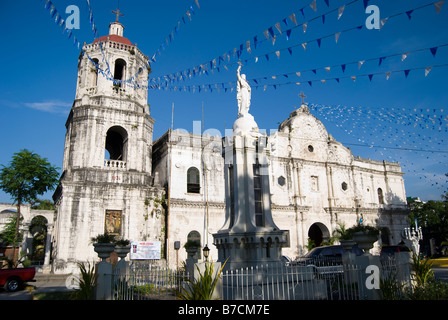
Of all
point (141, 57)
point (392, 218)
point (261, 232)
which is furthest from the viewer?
point (392, 218)

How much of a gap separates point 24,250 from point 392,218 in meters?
36.1

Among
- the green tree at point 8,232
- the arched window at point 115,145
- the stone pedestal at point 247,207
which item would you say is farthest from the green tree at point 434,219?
the green tree at point 8,232

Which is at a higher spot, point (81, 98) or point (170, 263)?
point (81, 98)

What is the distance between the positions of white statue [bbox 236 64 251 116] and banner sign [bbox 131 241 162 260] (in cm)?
1289

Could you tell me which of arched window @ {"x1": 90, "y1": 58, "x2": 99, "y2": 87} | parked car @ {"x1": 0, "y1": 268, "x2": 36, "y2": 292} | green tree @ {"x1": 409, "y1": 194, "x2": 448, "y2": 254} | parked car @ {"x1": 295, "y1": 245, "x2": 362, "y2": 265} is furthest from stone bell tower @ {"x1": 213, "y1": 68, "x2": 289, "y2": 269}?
green tree @ {"x1": 409, "y1": 194, "x2": 448, "y2": 254}

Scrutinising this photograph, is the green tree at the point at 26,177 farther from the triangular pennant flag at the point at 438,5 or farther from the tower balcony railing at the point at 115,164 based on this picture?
the triangular pennant flag at the point at 438,5

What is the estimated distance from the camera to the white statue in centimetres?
1316

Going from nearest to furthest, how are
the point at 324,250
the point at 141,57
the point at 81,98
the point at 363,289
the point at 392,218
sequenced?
1. the point at 363,289
2. the point at 324,250
3. the point at 81,98
4. the point at 141,57
5. the point at 392,218

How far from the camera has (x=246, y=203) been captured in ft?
38.2

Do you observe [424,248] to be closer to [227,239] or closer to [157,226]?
[157,226]

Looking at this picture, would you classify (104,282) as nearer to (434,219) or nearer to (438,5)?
(438,5)

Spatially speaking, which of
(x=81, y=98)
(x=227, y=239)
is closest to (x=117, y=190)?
(x=81, y=98)

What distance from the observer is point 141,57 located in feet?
85.0

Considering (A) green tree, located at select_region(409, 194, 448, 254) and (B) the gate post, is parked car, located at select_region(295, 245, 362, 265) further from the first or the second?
(A) green tree, located at select_region(409, 194, 448, 254)
